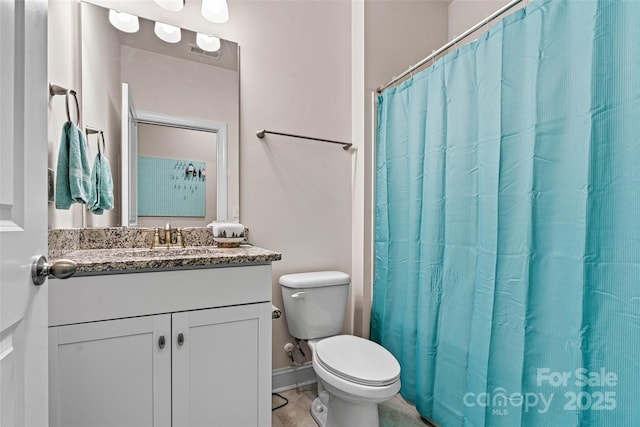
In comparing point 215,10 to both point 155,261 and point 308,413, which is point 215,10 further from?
point 308,413

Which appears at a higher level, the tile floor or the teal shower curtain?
the teal shower curtain

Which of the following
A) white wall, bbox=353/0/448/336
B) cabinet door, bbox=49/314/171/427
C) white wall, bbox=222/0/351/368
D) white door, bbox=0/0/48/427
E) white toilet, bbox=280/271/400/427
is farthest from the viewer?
white wall, bbox=353/0/448/336

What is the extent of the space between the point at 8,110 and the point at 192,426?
120cm

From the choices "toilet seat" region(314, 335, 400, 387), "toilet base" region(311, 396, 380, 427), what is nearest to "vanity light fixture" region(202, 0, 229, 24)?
"toilet seat" region(314, 335, 400, 387)

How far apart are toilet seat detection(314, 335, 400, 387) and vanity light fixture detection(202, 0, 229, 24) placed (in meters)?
1.78

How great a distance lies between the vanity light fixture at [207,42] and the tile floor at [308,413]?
6.53ft

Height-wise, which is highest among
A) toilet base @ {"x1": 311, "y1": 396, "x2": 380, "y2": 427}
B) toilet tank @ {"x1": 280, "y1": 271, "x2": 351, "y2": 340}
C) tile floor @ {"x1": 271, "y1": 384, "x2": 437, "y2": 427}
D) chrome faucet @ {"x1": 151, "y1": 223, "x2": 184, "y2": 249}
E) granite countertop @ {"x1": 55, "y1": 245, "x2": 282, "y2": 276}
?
chrome faucet @ {"x1": 151, "y1": 223, "x2": 184, "y2": 249}

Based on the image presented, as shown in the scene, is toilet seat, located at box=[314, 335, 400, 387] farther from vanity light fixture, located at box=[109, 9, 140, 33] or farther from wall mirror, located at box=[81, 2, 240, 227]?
vanity light fixture, located at box=[109, 9, 140, 33]

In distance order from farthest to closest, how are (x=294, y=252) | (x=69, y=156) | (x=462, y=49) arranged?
(x=294, y=252) < (x=462, y=49) < (x=69, y=156)

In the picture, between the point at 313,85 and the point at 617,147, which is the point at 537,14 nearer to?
the point at 617,147

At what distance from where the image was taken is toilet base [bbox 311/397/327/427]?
1.58m

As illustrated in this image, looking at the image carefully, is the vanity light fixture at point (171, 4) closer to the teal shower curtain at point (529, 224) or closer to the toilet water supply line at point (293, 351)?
the teal shower curtain at point (529, 224)

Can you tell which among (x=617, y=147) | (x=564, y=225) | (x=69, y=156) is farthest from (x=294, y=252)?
(x=617, y=147)

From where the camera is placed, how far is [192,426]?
47.3 inches
